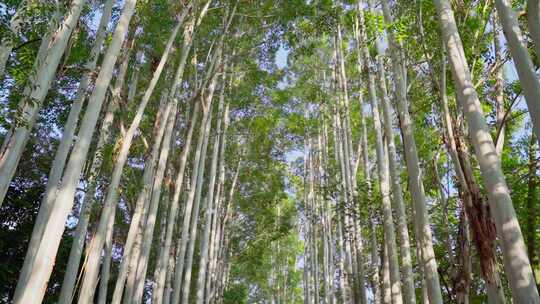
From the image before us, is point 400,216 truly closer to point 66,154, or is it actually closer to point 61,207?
point 61,207

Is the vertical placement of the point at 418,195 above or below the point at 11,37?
below

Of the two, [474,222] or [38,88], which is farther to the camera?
[38,88]

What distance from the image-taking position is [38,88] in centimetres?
377

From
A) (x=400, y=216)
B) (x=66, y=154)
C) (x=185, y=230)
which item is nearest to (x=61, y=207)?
(x=66, y=154)

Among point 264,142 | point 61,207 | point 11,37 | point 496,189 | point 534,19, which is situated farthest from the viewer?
point 264,142

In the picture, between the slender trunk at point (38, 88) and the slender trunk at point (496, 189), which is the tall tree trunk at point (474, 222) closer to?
the slender trunk at point (496, 189)

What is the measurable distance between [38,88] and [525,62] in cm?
368

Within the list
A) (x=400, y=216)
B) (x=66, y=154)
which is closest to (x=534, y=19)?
(x=400, y=216)

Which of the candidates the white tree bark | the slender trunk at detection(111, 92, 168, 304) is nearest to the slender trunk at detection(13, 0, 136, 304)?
the white tree bark

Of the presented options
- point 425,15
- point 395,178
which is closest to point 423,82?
point 425,15

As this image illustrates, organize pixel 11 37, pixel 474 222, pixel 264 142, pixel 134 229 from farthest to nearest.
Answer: pixel 264 142, pixel 134 229, pixel 11 37, pixel 474 222

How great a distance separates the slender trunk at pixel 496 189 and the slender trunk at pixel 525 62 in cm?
40

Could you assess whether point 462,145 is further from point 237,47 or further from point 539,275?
point 237,47

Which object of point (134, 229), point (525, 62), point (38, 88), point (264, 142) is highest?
point (264, 142)
